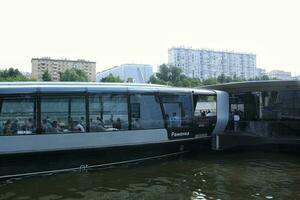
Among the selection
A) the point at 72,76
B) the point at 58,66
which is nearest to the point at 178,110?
the point at 72,76

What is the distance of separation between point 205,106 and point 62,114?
6464 mm

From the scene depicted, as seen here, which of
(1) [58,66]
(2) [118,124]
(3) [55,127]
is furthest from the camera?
(1) [58,66]

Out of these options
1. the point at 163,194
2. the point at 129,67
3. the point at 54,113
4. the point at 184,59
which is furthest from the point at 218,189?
the point at 184,59

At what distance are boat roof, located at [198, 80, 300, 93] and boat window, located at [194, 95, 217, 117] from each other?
1.84 meters

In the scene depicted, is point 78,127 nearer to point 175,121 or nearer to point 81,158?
point 81,158

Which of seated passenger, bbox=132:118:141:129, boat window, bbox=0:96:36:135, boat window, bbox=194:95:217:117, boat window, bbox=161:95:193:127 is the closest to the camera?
boat window, bbox=0:96:36:135

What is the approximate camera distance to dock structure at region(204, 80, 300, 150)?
1655cm

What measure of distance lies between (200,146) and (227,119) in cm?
195

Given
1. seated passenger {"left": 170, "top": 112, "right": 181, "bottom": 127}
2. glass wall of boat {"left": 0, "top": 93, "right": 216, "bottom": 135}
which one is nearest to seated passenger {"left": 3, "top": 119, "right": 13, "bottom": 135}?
glass wall of boat {"left": 0, "top": 93, "right": 216, "bottom": 135}

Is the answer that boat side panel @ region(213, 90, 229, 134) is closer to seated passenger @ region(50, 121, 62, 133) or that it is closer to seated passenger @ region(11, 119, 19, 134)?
seated passenger @ region(50, 121, 62, 133)

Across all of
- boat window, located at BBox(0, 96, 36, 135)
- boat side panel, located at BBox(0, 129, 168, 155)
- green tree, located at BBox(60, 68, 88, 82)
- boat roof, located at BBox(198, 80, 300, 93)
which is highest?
green tree, located at BBox(60, 68, 88, 82)

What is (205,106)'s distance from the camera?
54.3 feet

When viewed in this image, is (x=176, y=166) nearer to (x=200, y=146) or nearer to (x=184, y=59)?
(x=200, y=146)

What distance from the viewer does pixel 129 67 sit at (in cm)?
8925
